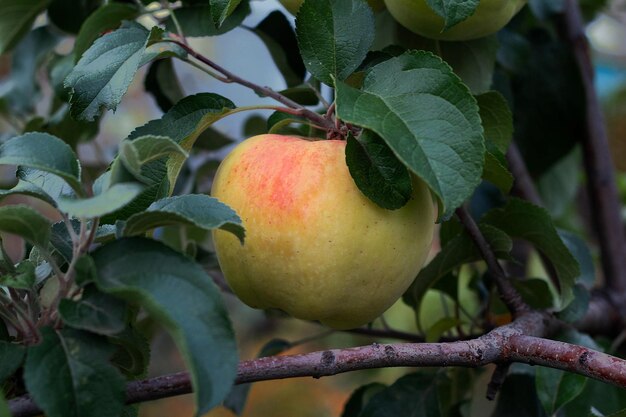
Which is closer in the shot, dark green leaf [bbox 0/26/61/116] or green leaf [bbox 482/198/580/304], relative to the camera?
green leaf [bbox 482/198/580/304]

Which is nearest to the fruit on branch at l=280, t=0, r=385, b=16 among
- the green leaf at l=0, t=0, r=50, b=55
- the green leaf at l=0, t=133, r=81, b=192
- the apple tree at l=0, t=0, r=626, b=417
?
the apple tree at l=0, t=0, r=626, b=417

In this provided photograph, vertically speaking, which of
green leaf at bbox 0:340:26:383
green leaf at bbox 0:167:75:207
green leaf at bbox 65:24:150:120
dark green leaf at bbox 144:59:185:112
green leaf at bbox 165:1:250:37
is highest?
green leaf at bbox 65:24:150:120

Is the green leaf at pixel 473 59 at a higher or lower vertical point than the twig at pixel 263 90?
lower

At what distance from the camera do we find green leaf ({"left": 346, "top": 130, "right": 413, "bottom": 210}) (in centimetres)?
43

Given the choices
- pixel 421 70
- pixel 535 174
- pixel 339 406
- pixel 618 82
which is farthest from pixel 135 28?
pixel 618 82

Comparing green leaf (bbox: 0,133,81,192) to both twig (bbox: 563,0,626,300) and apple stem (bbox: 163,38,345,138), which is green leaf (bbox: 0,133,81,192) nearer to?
apple stem (bbox: 163,38,345,138)

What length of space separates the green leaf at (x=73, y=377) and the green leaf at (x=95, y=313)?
1 cm

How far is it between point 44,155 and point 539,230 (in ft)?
1.20

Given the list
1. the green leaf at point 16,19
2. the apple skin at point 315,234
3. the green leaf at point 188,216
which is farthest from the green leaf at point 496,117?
the green leaf at point 16,19

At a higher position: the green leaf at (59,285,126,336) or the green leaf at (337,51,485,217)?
the green leaf at (337,51,485,217)

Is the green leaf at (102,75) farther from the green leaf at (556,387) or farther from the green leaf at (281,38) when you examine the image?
the green leaf at (556,387)

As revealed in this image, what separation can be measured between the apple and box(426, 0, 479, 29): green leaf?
47mm

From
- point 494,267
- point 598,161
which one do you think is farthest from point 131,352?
point 598,161

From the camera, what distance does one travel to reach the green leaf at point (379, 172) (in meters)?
0.43
